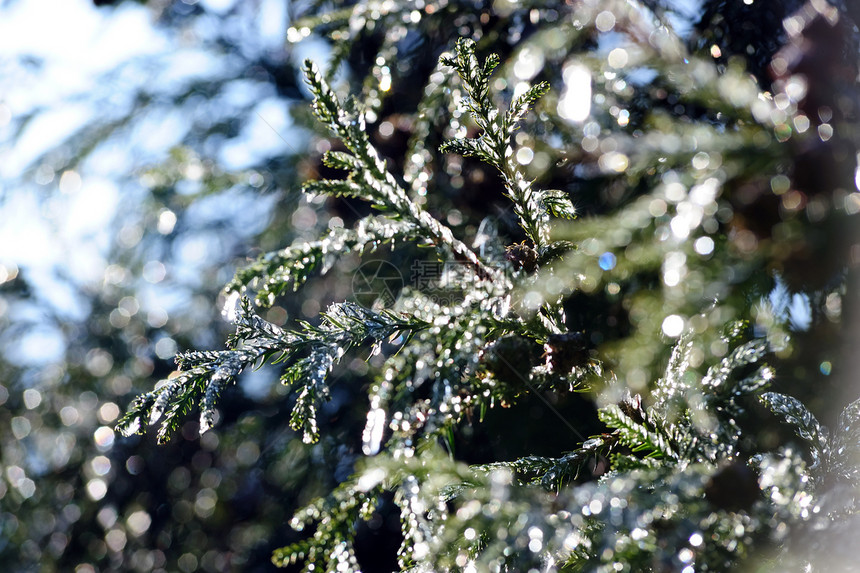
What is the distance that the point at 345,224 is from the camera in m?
1.18

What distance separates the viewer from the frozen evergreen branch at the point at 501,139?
0.54m

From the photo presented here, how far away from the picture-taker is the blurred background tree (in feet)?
1.53

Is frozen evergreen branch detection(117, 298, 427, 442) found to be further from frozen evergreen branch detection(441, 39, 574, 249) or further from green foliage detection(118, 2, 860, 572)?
frozen evergreen branch detection(441, 39, 574, 249)

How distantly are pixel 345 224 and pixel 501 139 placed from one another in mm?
643

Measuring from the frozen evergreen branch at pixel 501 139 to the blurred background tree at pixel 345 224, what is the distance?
0.21 feet

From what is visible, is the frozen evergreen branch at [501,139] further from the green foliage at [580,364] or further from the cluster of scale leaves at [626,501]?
the cluster of scale leaves at [626,501]

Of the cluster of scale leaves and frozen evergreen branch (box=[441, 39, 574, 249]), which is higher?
frozen evergreen branch (box=[441, 39, 574, 249])

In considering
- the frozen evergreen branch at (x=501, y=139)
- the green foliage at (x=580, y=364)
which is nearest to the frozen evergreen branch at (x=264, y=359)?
the green foliage at (x=580, y=364)

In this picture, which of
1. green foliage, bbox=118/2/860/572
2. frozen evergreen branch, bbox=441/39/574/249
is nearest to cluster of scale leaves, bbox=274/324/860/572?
green foliage, bbox=118/2/860/572

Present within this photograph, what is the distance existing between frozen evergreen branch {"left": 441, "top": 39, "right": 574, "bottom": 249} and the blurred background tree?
0.21 ft

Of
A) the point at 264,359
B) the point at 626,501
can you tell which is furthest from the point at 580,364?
the point at 264,359

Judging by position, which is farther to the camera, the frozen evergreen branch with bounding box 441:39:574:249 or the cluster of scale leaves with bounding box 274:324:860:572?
the frozen evergreen branch with bounding box 441:39:574:249

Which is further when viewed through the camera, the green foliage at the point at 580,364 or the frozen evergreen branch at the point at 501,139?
the frozen evergreen branch at the point at 501,139

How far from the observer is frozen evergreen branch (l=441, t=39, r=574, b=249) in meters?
0.54
